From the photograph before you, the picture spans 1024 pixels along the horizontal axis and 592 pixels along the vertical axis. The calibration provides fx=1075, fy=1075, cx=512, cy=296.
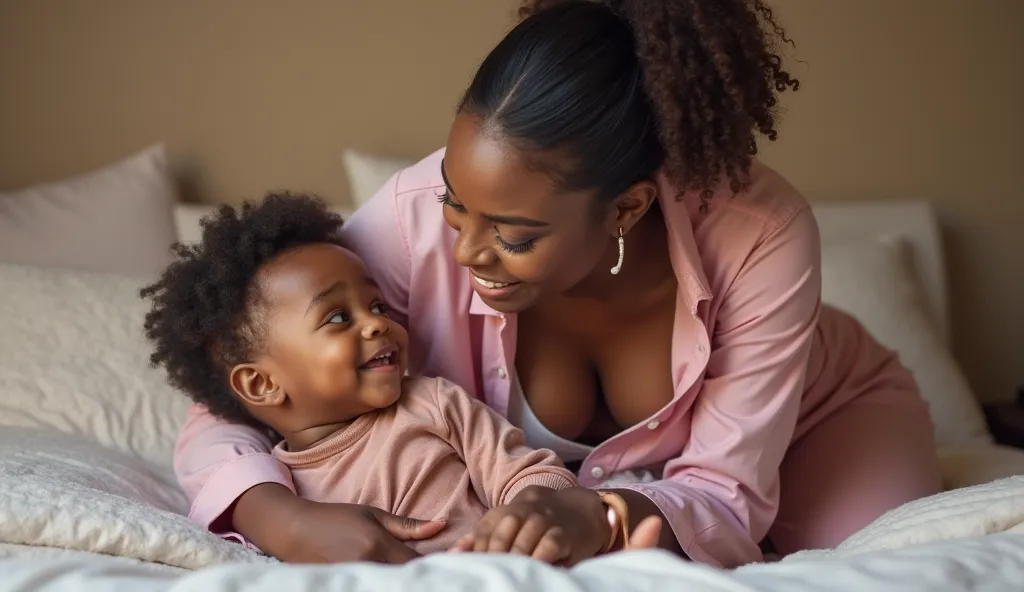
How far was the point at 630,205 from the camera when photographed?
141 centimetres

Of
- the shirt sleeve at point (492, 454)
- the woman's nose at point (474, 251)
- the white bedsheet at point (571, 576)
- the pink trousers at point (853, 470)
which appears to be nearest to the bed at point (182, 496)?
the white bedsheet at point (571, 576)

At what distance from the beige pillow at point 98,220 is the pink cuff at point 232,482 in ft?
3.41

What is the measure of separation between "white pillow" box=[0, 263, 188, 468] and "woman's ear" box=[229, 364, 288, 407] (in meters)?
0.41

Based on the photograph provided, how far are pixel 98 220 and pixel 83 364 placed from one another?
1.73ft

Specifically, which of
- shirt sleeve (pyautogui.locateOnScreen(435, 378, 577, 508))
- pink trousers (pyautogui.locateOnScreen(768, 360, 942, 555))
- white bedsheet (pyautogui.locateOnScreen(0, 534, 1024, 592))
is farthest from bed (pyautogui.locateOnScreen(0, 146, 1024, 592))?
shirt sleeve (pyautogui.locateOnScreen(435, 378, 577, 508))

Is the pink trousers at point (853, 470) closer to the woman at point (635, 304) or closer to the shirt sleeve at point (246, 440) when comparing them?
the woman at point (635, 304)

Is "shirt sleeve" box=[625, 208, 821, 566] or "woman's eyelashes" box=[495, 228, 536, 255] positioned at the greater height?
"woman's eyelashes" box=[495, 228, 536, 255]

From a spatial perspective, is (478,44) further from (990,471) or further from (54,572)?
(54,572)

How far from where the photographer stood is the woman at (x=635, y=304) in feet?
4.29

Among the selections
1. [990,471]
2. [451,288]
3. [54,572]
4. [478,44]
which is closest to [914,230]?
[990,471]

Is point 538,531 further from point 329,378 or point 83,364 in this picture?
point 83,364

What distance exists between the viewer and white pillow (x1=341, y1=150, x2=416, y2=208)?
2.50 metres

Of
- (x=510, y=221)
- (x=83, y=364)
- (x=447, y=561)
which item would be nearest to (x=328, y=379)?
(x=510, y=221)

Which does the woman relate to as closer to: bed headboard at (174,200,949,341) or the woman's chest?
the woman's chest
